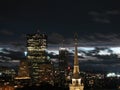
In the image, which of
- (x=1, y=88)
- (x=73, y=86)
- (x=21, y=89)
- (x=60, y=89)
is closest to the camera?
(x=73, y=86)

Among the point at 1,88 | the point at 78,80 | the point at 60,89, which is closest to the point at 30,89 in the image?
the point at 60,89

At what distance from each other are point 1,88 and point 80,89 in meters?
57.8

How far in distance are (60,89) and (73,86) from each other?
307ft

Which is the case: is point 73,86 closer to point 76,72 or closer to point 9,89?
point 76,72

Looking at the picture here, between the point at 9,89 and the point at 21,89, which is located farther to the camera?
the point at 21,89

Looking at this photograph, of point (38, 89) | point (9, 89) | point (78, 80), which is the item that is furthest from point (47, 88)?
point (78, 80)

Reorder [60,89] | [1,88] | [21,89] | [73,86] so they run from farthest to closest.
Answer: [60,89]
[21,89]
[1,88]
[73,86]

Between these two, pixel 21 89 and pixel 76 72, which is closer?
pixel 76 72

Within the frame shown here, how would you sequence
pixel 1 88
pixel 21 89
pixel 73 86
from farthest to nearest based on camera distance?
pixel 21 89
pixel 1 88
pixel 73 86

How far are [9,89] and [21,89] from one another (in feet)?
69.4

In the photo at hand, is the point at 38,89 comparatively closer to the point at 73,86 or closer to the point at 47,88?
the point at 47,88

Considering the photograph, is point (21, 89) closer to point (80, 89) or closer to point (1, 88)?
point (1, 88)

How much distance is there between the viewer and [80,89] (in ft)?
279

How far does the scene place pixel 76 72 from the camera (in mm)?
85125
